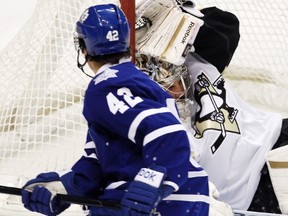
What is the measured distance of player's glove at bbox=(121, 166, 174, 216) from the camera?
1148 millimetres

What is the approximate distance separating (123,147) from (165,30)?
63cm

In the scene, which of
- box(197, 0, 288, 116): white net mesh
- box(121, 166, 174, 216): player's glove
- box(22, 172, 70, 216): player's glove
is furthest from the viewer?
box(197, 0, 288, 116): white net mesh

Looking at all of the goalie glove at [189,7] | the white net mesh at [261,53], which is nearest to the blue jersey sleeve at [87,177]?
the goalie glove at [189,7]

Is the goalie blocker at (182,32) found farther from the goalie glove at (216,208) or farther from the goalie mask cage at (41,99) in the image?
the goalie glove at (216,208)

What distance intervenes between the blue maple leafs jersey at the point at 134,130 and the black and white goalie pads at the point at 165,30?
18.2 inches

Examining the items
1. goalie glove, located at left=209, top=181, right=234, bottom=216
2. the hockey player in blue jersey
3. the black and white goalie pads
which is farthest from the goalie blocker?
the hockey player in blue jersey

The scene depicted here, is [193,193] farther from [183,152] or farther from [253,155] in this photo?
[253,155]

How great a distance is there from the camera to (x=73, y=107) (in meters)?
2.06

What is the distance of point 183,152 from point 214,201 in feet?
1.30

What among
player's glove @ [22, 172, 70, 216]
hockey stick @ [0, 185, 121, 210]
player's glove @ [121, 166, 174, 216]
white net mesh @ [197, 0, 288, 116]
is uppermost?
player's glove @ [121, 166, 174, 216]

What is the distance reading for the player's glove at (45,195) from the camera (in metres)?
1.36

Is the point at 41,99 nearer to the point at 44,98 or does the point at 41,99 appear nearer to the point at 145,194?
the point at 44,98

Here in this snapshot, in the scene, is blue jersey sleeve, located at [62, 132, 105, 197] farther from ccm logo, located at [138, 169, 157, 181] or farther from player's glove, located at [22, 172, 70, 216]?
ccm logo, located at [138, 169, 157, 181]

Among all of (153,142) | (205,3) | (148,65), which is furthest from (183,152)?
(205,3)
